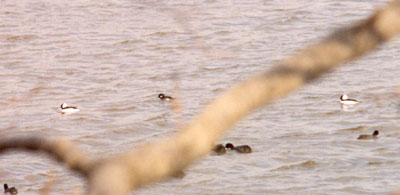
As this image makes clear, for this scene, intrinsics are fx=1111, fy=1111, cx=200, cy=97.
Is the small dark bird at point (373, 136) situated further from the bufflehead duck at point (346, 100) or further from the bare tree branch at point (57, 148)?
the bare tree branch at point (57, 148)

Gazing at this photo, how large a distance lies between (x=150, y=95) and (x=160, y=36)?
23.6 ft

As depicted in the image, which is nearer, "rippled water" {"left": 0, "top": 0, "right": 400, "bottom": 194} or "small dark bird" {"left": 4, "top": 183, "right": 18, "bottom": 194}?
"small dark bird" {"left": 4, "top": 183, "right": 18, "bottom": 194}

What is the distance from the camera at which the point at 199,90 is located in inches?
1136

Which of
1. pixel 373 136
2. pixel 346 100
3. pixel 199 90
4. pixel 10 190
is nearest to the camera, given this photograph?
pixel 10 190

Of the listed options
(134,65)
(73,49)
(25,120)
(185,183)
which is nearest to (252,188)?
(185,183)

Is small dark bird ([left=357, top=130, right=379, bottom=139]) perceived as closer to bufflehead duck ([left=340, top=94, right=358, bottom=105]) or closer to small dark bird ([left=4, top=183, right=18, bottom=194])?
bufflehead duck ([left=340, top=94, right=358, bottom=105])

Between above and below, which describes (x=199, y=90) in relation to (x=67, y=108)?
above

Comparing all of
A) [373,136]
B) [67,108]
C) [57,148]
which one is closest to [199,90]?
[67,108]

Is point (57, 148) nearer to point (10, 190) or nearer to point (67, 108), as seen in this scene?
point (10, 190)

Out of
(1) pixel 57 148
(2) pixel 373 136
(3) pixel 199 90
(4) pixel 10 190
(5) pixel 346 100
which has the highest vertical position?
(3) pixel 199 90

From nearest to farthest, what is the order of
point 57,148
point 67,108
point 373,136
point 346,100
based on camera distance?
point 57,148 < point 373,136 < point 346,100 < point 67,108

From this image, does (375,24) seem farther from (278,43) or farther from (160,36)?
(160,36)

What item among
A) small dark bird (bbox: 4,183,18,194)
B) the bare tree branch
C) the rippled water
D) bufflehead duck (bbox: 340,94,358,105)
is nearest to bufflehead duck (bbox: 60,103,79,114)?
the rippled water

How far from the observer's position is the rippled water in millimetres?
21672
